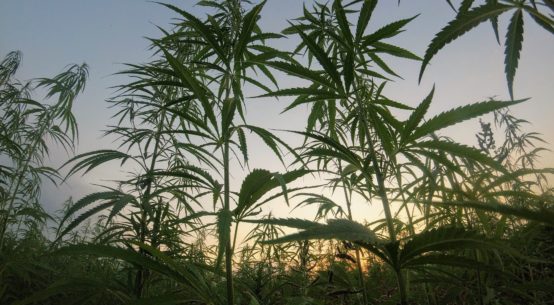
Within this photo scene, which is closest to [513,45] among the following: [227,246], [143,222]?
[227,246]

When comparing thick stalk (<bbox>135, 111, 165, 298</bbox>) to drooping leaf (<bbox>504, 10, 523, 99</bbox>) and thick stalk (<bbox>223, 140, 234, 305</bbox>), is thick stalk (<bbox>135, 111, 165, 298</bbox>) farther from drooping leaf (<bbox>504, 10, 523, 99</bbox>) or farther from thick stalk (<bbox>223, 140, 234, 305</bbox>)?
drooping leaf (<bbox>504, 10, 523, 99</bbox>)

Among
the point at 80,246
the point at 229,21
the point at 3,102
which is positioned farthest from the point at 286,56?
the point at 3,102

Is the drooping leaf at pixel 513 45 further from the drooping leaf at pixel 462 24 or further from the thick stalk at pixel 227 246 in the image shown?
the thick stalk at pixel 227 246

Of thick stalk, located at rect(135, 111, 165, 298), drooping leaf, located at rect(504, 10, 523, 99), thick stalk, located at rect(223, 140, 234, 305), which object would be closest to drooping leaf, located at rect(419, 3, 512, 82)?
drooping leaf, located at rect(504, 10, 523, 99)

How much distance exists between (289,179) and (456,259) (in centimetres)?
52

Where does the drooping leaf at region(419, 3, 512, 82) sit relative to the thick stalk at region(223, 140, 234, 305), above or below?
above

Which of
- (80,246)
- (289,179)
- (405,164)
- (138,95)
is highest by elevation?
(138,95)

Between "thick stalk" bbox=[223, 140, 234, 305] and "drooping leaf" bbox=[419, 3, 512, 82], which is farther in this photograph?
"thick stalk" bbox=[223, 140, 234, 305]

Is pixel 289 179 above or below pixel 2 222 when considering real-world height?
below

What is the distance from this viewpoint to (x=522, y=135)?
5098 mm

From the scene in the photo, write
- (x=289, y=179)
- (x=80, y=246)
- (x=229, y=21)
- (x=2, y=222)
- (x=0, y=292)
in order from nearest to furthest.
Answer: (x=80, y=246)
(x=289, y=179)
(x=229, y=21)
(x=0, y=292)
(x=2, y=222)

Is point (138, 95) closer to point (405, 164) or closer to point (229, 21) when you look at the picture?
point (229, 21)

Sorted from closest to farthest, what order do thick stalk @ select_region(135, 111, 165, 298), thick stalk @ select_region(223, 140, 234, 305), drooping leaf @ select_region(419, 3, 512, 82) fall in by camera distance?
drooping leaf @ select_region(419, 3, 512, 82), thick stalk @ select_region(223, 140, 234, 305), thick stalk @ select_region(135, 111, 165, 298)

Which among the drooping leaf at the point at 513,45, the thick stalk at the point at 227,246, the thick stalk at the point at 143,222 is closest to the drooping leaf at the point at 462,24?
the drooping leaf at the point at 513,45
